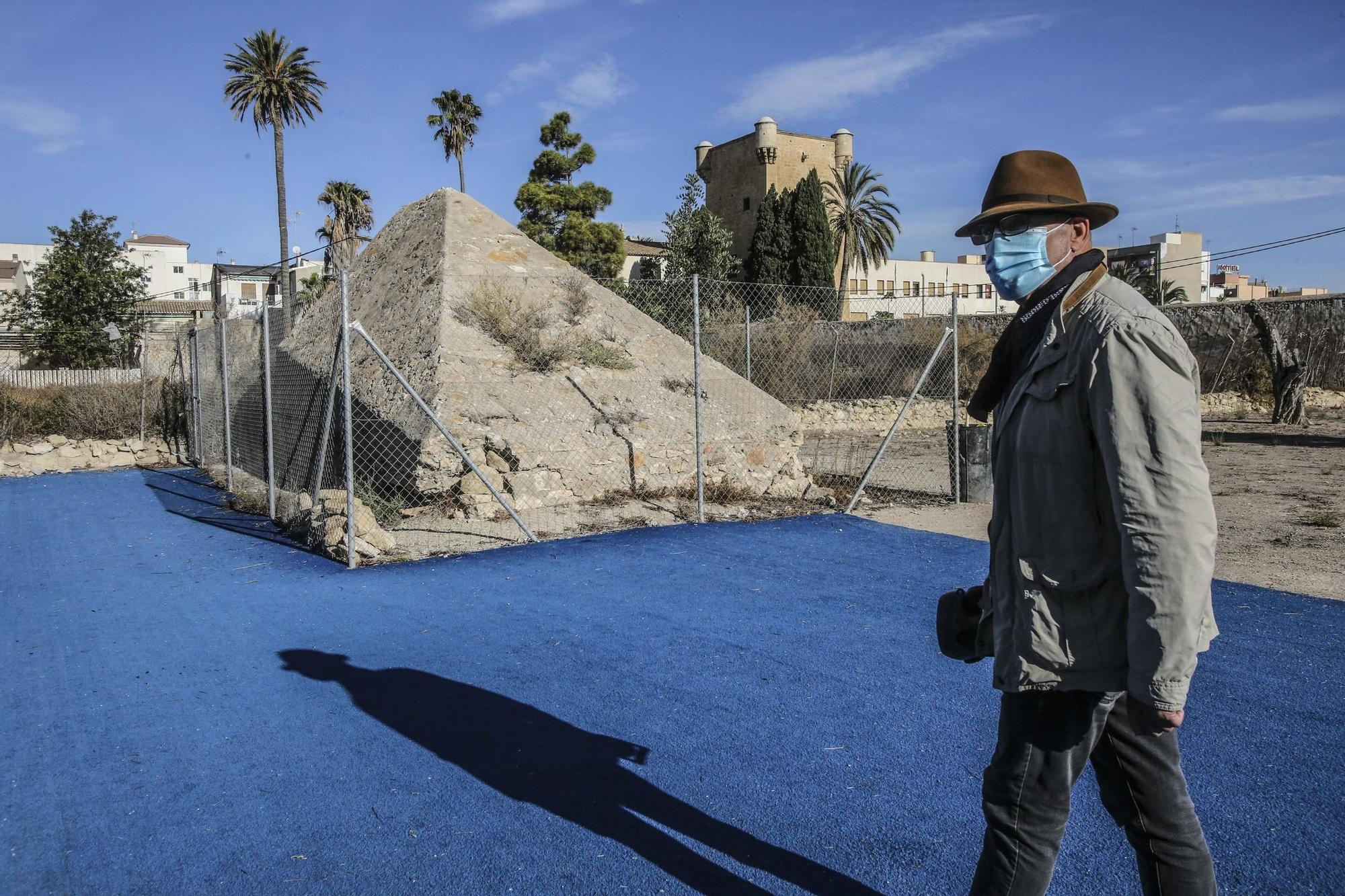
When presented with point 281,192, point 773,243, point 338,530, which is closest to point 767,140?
point 773,243

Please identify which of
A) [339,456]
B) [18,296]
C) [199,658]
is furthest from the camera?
[18,296]

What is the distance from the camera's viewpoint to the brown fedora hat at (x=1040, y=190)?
2361mm

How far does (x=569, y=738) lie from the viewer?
3.98 m

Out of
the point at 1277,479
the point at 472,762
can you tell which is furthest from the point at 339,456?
the point at 1277,479

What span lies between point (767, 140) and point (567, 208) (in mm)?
20174

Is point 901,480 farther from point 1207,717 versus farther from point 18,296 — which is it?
point 18,296

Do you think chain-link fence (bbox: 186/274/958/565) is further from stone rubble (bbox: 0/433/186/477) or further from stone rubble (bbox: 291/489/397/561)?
stone rubble (bbox: 0/433/186/477)

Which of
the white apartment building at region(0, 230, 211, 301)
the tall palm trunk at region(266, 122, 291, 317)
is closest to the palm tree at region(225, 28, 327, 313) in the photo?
the tall palm trunk at region(266, 122, 291, 317)

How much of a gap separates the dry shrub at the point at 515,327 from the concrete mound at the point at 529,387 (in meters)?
0.02

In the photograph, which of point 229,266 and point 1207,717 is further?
point 229,266

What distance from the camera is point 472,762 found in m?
3.75

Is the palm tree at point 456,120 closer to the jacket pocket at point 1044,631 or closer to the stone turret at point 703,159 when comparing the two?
the stone turret at point 703,159

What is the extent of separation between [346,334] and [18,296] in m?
34.1

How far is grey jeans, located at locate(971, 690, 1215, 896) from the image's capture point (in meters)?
2.06
